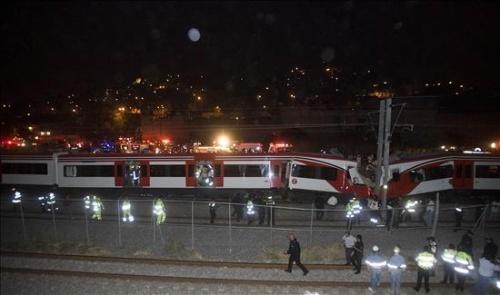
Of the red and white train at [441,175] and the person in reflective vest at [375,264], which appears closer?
the person in reflective vest at [375,264]

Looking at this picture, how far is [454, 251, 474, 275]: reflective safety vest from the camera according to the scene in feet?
35.1

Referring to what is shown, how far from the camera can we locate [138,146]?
41312 millimetres

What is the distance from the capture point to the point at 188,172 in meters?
23.0

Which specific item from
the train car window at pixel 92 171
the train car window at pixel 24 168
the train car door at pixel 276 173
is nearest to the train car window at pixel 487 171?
the train car door at pixel 276 173

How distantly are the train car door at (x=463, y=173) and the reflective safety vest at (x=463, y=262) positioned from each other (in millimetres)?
11780

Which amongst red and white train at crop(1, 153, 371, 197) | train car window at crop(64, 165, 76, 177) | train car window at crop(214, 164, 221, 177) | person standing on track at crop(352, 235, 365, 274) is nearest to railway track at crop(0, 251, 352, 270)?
person standing on track at crop(352, 235, 365, 274)

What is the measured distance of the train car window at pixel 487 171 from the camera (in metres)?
21.0

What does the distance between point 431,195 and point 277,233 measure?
1049 centimetres

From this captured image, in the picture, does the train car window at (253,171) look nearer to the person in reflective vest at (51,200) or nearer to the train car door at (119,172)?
the train car door at (119,172)

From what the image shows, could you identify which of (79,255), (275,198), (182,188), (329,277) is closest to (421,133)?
(275,198)

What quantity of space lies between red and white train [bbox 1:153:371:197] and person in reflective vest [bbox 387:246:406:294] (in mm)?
10275

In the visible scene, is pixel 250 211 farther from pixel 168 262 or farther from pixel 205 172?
pixel 205 172

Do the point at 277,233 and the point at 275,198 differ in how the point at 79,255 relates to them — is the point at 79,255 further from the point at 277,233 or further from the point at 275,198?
the point at 275,198

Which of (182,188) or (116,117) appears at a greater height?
(116,117)
